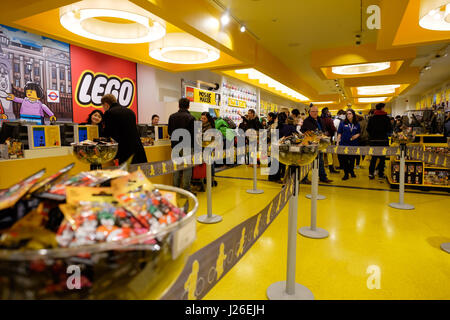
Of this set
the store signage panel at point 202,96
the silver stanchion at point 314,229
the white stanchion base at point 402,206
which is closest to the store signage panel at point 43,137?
the silver stanchion at point 314,229

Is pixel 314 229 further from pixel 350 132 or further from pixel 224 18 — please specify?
pixel 350 132

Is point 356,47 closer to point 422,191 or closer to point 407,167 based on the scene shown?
point 407,167

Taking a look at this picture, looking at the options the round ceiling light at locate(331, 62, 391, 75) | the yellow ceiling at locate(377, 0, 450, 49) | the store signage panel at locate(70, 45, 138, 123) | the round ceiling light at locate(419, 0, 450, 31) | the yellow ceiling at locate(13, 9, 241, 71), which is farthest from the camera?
the round ceiling light at locate(331, 62, 391, 75)

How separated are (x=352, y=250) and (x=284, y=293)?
1.12m

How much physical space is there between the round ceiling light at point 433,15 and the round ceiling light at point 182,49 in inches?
119

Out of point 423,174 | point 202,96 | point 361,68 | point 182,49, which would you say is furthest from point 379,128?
point 202,96

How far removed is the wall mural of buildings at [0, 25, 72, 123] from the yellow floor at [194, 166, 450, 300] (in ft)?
13.2

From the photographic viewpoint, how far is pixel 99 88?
7055 mm

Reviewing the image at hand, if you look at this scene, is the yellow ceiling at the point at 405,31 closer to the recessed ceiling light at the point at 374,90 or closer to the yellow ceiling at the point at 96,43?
the yellow ceiling at the point at 96,43

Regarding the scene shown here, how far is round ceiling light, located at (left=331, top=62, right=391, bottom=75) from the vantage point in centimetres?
792

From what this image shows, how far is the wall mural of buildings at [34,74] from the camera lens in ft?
17.0

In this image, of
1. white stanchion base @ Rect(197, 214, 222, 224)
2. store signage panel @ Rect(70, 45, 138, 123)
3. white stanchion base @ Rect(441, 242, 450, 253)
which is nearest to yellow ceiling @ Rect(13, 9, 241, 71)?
store signage panel @ Rect(70, 45, 138, 123)

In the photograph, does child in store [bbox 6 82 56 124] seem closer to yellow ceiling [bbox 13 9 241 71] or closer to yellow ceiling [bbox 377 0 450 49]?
yellow ceiling [bbox 13 9 241 71]

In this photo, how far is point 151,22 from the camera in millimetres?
3576
